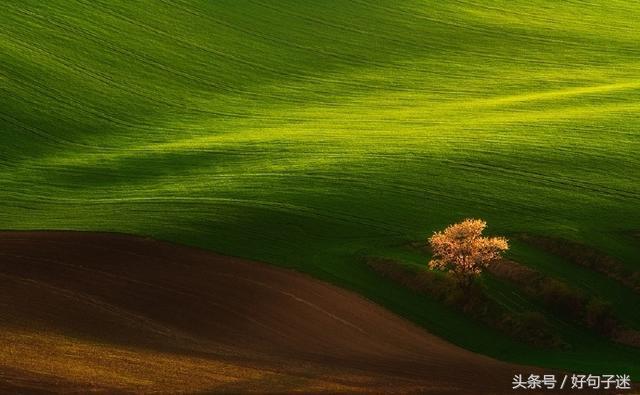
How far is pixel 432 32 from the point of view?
75938 mm

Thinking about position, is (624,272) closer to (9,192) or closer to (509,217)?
(509,217)

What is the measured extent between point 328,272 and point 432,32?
40485 millimetres

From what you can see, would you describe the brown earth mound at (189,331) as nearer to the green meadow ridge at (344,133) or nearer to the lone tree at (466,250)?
the green meadow ridge at (344,133)

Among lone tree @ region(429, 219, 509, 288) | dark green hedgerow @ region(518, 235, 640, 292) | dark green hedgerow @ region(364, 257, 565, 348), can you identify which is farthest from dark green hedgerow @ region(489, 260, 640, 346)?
dark green hedgerow @ region(518, 235, 640, 292)

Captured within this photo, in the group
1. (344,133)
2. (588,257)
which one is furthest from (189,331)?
(344,133)

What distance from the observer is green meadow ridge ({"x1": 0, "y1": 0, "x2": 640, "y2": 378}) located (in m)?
40.6

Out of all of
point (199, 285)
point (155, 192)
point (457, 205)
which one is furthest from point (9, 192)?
point (457, 205)

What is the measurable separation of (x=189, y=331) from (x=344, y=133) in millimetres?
25978

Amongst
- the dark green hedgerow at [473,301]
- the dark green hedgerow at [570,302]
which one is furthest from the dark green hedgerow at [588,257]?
the dark green hedgerow at [473,301]

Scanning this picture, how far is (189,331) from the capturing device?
107ft

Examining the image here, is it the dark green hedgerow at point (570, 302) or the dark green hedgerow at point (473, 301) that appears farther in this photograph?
the dark green hedgerow at point (570, 302)

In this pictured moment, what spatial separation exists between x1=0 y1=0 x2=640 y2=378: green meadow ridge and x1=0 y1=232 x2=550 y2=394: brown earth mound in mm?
1767

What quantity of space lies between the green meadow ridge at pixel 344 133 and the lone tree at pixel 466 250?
3.46 ft

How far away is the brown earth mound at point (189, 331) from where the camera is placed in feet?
87.8
